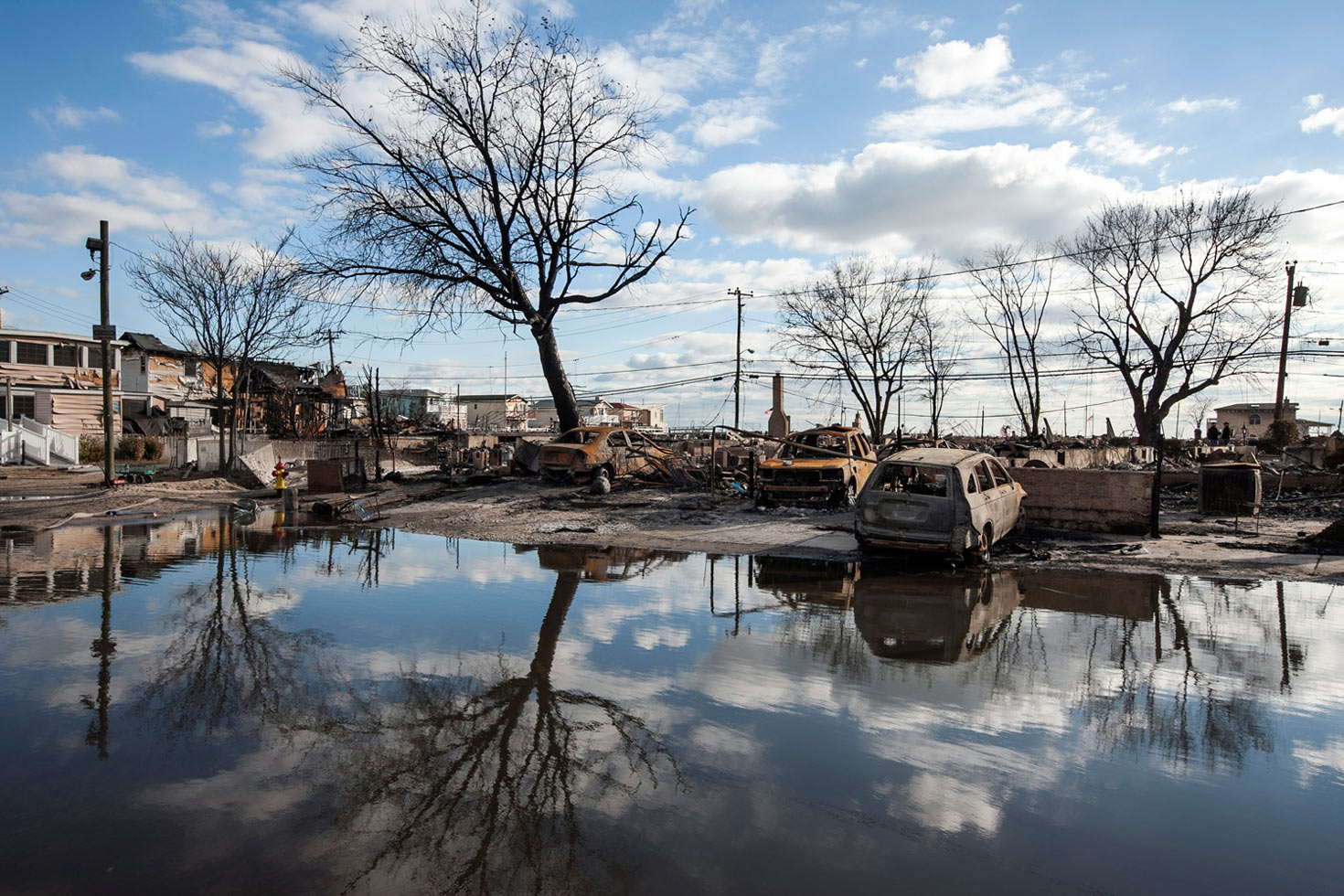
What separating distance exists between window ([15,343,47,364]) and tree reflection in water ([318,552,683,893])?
129 ft

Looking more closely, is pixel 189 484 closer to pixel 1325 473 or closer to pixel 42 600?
pixel 42 600

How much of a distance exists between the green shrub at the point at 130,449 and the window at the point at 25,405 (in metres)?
7.40

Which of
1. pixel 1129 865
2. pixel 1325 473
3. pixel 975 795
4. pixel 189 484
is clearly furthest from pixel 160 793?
pixel 1325 473

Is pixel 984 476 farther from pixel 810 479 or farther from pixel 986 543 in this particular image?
pixel 810 479

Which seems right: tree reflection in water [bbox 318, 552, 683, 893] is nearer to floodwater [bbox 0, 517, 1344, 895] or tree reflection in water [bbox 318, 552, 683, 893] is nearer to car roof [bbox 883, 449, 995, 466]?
floodwater [bbox 0, 517, 1344, 895]

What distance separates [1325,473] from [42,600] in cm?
2646

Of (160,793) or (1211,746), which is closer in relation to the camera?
(160,793)

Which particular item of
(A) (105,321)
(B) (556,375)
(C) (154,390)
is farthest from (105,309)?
(C) (154,390)

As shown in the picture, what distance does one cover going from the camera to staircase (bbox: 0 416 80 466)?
89.9 feet

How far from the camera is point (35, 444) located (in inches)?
1110

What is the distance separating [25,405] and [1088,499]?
41093 mm

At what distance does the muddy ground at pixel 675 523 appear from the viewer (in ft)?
37.4

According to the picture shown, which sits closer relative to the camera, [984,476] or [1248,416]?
Result: [984,476]

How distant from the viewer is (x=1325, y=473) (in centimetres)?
1980
